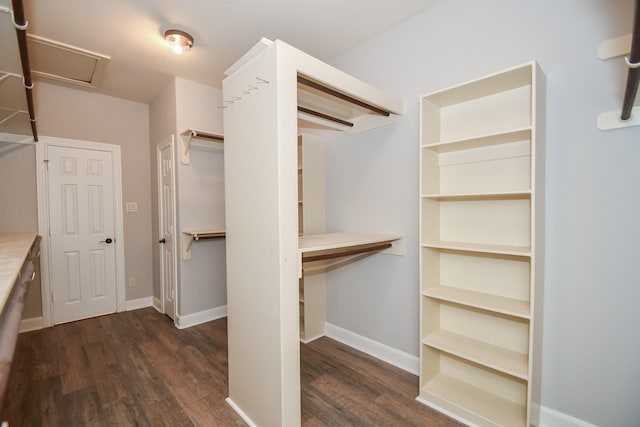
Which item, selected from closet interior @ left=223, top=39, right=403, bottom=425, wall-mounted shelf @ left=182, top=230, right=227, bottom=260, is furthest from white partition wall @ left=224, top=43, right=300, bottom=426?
wall-mounted shelf @ left=182, top=230, right=227, bottom=260

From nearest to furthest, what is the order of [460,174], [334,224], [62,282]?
[460,174] → [334,224] → [62,282]

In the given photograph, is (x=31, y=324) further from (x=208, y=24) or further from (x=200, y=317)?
(x=208, y=24)

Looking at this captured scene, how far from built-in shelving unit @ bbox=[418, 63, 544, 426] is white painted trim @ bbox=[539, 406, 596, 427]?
0.35 ft

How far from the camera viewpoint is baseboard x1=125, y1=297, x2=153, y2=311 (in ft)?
12.5

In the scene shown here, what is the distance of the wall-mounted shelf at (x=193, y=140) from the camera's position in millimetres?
3085

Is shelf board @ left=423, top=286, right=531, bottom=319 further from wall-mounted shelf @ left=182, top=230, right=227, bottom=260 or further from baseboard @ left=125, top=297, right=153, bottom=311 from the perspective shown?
baseboard @ left=125, top=297, right=153, bottom=311

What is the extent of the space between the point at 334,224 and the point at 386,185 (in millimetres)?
716

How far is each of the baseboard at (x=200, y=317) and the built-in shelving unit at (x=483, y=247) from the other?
97.8 inches

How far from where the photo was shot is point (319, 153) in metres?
2.99

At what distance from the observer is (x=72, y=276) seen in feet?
11.3

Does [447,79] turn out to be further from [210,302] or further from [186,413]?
[210,302]

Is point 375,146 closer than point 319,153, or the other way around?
point 375,146

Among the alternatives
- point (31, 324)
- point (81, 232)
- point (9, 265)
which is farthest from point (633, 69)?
point (31, 324)

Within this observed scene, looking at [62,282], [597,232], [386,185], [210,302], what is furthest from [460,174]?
[62,282]
